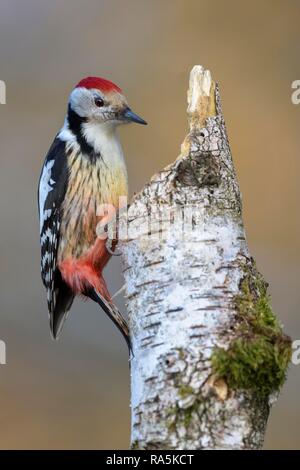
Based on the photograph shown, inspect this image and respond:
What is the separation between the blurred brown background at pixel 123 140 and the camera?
201 inches

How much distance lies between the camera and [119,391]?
5.14m

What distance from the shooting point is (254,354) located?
2158mm

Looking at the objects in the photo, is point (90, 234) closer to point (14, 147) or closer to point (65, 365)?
point (65, 365)

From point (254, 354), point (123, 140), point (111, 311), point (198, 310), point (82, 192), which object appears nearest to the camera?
point (254, 354)

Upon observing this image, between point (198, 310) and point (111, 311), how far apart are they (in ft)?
3.15

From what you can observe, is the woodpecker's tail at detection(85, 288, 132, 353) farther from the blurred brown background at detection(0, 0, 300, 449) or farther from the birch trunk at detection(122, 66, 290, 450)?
the blurred brown background at detection(0, 0, 300, 449)

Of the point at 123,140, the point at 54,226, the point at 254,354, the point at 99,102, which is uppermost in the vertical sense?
the point at 123,140

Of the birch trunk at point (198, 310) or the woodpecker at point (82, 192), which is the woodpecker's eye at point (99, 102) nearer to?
the woodpecker at point (82, 192)

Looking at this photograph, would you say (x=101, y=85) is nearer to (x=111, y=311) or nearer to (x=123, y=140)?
(x=111, y=311)

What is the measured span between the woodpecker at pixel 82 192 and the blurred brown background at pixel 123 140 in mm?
1611

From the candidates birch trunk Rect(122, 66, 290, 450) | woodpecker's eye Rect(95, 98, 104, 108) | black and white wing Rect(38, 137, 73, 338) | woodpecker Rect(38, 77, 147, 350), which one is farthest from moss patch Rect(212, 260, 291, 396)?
woodpecker's eye Rect(95, 98, 104, 108)

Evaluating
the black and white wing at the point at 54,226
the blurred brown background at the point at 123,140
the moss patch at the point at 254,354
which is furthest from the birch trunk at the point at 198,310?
the blurred brown background at the point at 123,140

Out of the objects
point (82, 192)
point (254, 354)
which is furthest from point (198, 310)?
point (82, 192)

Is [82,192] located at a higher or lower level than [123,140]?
lower
